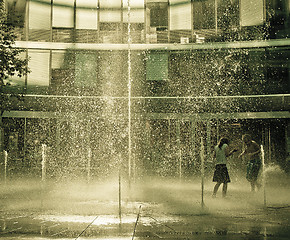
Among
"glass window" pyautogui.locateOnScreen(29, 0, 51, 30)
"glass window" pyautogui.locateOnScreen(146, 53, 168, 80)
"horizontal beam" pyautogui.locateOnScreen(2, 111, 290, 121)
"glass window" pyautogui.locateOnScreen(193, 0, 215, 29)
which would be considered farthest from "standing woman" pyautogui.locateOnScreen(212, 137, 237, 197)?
"glass window" pyautogui.locateOnScreen(29, 0, 51, 30)

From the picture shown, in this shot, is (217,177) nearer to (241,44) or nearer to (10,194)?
(10,194)

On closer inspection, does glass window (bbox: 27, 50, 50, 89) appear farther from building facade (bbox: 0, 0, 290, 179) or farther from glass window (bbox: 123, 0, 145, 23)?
glass window (bbox: 123, 0, 145, 23)

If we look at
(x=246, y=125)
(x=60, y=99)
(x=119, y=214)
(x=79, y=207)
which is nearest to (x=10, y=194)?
(x=79, y=207)

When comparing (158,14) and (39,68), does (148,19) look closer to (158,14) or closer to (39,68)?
(158,14)

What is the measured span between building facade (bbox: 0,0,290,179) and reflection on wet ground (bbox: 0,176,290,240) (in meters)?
9.91

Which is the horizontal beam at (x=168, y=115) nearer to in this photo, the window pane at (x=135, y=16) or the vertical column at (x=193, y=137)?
the vertical column at (x=193, y=137)

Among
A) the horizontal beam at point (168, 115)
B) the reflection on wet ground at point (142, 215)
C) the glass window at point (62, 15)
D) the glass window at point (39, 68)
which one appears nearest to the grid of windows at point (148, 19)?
the glass window at point (62, 15)

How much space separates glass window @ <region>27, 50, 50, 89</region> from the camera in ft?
65.2

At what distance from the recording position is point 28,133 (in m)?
19.5

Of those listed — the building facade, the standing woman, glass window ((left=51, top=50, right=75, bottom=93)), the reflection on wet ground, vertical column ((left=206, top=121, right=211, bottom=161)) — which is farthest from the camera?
glass window ((left=51, top=50, right=75, bottom=93))

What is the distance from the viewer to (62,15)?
20438mm

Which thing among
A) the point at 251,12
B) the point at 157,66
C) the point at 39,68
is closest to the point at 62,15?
the point at 39,68

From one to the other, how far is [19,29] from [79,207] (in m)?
15.3

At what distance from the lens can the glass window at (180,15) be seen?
20.2m
